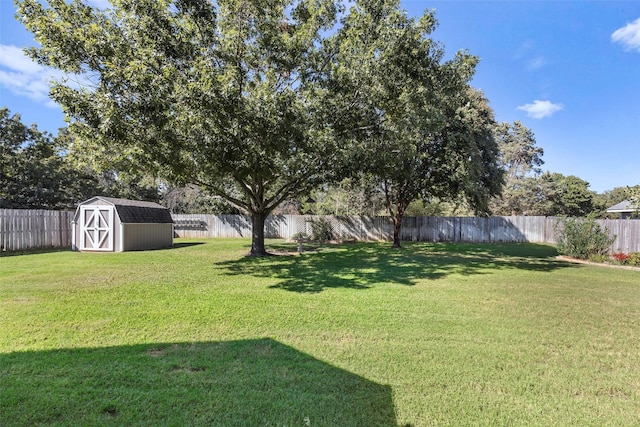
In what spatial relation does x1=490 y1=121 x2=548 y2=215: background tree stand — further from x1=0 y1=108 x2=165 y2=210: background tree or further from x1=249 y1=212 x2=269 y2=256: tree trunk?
x1=0 y1=108 x2=165 y2=210: background tree

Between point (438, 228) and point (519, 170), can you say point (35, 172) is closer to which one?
point (438, 228)

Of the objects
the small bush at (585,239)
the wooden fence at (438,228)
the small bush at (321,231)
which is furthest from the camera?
the wooden fence at (438,228)

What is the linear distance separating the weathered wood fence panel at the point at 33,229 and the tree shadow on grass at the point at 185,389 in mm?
13001

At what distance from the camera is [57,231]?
14.7 metres

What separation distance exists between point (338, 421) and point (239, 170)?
25.4 feet

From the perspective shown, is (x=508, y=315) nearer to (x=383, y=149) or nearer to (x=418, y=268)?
(x=418, y=268)

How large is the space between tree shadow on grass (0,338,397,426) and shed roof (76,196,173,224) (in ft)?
39.8

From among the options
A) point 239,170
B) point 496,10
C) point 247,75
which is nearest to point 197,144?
point 239,170

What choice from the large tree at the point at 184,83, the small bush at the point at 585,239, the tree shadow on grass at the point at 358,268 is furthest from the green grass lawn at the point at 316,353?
the small bush at the point at 585,239

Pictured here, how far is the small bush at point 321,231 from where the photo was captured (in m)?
19.9

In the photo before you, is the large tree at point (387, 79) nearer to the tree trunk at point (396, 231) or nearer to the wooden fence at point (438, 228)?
the tree trunk at point (396, 231)

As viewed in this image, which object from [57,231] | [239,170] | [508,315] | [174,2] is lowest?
[508,315]

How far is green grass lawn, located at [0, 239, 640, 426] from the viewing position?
2.51 m

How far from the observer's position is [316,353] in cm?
354
